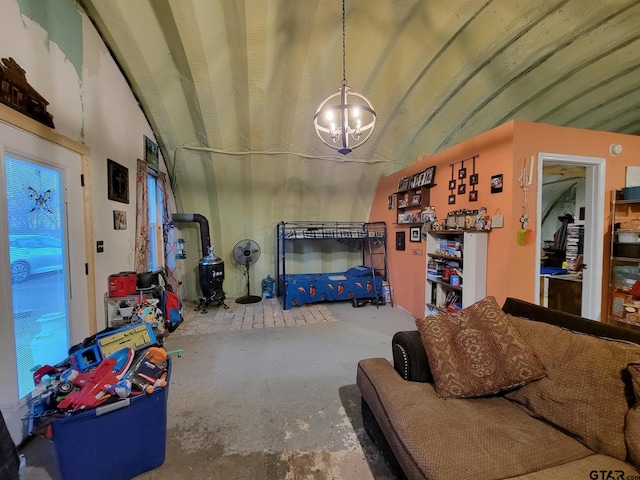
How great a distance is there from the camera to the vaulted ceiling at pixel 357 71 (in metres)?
2.53

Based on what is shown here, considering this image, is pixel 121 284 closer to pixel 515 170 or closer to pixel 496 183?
pixel 496 183

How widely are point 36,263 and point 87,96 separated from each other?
1634mm

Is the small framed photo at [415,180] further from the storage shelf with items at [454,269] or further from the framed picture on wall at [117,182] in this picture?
the framed picture on wall at [117,182]

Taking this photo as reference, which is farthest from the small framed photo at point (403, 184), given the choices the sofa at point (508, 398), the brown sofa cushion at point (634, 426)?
the brown sofa cushion at point (634, 426)

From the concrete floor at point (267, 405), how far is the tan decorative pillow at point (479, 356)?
0.66 metres

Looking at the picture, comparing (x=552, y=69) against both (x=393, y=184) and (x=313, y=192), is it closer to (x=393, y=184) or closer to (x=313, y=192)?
(x=393, y=184)

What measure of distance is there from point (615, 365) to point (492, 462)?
725 millimetres

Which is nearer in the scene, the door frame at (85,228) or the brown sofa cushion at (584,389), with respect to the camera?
the brown sofa cushion at (584,389)

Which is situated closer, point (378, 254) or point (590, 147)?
point (590, 147)

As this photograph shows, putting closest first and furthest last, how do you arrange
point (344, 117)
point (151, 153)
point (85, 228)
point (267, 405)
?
point (267, 405)
point (344, 117)
point (85, 228)
point (151, 153)

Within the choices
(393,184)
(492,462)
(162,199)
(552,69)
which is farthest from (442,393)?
(162,199)

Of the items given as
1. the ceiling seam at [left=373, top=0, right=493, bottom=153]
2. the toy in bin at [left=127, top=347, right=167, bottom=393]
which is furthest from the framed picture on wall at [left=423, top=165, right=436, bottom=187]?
the toy in bin at [left=127, top=347, right=167, bottom=393]

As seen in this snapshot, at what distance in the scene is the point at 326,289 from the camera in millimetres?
4582

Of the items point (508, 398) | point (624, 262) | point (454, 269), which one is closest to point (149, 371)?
point (508, 398)
